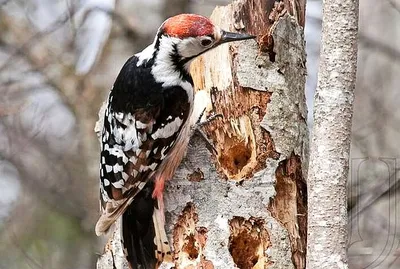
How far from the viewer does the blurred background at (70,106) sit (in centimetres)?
430

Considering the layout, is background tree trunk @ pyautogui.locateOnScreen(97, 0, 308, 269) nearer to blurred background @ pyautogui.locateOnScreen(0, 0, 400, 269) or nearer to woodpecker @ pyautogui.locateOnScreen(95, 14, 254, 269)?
woodpecker @ pyautogui.locateOnScreen(95, 14, 254, 269)

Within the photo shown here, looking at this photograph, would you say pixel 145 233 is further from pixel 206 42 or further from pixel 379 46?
pixel 379 46

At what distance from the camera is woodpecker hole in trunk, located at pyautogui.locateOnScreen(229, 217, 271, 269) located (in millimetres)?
2178

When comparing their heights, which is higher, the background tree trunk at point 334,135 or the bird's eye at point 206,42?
the bird's eye at point 206,42

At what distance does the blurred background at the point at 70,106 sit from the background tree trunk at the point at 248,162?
5.98 feet

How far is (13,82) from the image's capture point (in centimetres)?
424

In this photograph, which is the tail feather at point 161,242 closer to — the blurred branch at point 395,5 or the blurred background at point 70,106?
the blurred background at point 70,106

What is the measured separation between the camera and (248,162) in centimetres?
226

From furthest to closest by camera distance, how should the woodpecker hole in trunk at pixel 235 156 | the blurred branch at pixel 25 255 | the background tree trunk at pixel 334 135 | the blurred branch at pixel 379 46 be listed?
the blurred branch at pixel 379 46, the blurred branch at pixel 25 255, the woodpecker hole in trunk at pixel 235 156, the background tree trunk at pixel 334 135

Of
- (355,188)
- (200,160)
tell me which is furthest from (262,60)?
(355,188)

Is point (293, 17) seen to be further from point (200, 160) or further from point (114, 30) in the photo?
point (114, 30)

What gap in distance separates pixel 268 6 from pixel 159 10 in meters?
2.27

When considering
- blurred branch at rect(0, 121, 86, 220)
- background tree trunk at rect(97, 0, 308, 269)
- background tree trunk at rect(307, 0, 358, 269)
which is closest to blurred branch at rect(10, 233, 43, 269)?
blurred branch at rect(0, 121, 86, 220)

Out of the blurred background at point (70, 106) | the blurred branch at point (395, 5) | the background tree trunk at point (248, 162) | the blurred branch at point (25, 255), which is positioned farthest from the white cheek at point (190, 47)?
the blurred branch at point (395, 5)
